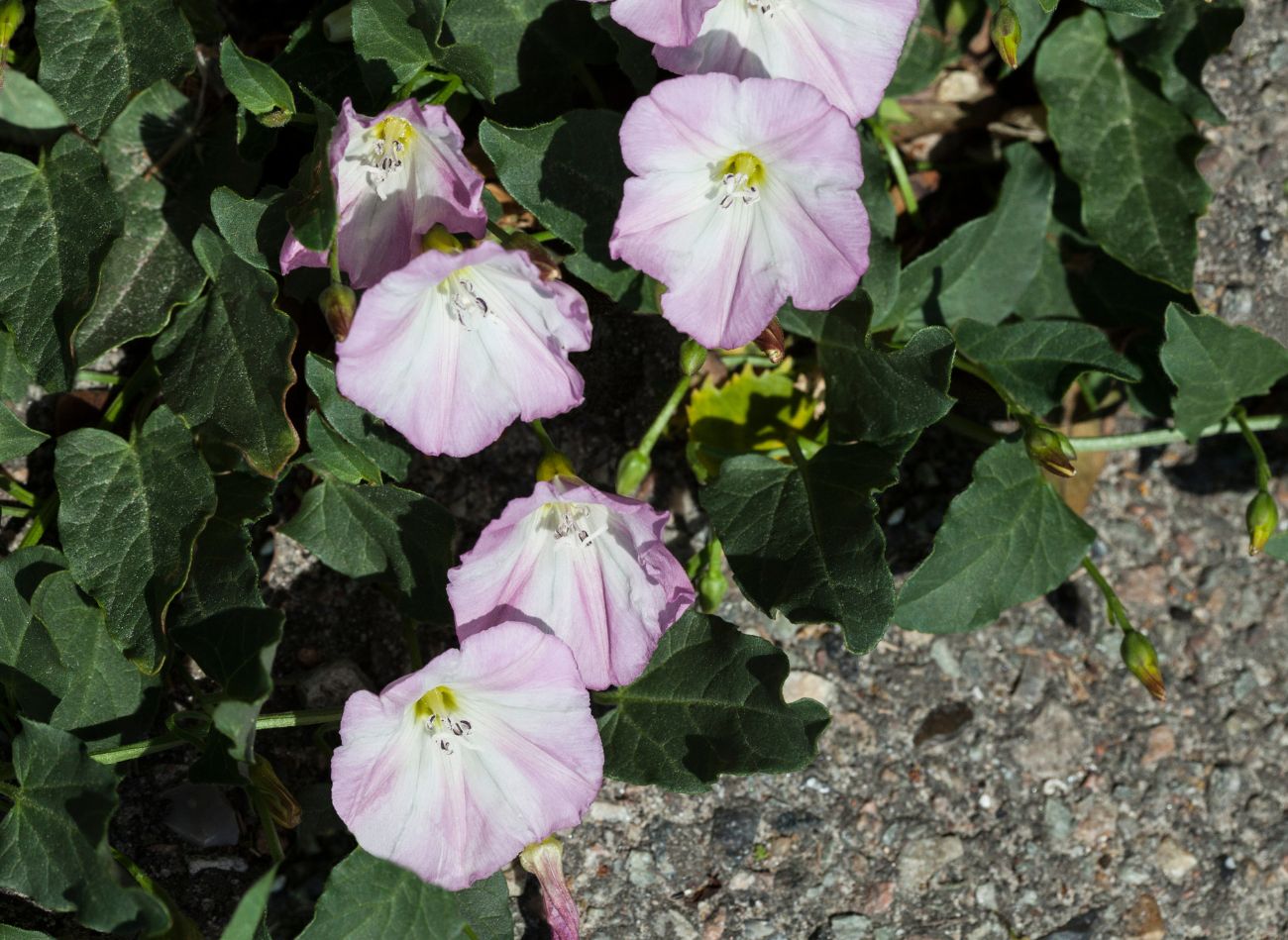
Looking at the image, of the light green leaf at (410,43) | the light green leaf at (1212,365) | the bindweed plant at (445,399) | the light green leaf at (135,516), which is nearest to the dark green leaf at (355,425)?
the bindweed plant at (445,399)

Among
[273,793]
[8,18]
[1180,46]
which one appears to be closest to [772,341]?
[273,793]

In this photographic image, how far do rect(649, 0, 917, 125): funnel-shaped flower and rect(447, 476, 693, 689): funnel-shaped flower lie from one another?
73 centimetres

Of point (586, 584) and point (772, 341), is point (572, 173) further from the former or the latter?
point (586, 584)

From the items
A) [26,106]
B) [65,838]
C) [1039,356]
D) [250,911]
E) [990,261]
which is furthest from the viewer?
[990,261]

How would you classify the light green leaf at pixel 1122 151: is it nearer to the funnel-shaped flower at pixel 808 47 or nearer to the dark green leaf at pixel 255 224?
the funnel-shaped flower at pixel 808 47

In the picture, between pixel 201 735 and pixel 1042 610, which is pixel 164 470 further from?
pixel 1042 610

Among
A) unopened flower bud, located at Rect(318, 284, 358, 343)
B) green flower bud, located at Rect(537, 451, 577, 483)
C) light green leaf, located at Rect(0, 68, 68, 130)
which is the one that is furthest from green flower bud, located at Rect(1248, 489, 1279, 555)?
light green leaf, located at Rect(0, 68, 68, 130)

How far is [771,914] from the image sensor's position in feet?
8.21

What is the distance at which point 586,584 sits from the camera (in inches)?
85.9

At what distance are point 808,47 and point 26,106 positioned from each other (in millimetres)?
1357

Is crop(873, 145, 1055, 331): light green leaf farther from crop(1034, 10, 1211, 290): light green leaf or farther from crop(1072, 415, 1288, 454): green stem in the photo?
crop(1072, 415, 1288, 454): green stem

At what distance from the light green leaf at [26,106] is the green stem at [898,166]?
59.9 inches

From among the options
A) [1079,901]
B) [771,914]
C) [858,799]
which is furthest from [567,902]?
[1079,901]

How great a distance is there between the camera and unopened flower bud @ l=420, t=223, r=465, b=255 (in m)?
1.99
